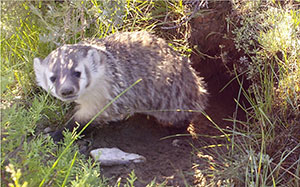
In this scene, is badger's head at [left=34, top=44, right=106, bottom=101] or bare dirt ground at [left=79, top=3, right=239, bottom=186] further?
bare dirt ground at [left=79, top=3, right=239, bottom=186]

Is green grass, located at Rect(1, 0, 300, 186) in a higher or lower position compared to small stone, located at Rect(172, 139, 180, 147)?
higher

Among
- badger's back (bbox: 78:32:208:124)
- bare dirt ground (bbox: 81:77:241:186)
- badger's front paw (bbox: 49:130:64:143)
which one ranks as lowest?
bare dirt ground (bbox: 81:77:241:186)

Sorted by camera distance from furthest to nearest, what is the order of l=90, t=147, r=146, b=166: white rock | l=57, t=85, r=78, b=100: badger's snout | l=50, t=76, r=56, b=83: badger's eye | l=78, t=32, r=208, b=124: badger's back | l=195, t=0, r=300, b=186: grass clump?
l=78, t=32, r=208, b=124: badger's back, l=90, t=147, r=146, b=166: white rock, l=50, t=76, r=56, b=83: badger's eye, l=57, t=85, r=78, b=100: badger's snout, l=195, t=0, r=300, b=186: grass clump

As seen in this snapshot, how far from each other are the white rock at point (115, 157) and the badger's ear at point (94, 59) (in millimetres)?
529

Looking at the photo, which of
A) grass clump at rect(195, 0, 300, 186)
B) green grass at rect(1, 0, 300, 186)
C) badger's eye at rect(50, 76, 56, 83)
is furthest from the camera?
badger's eye at rect(50, 76, 56, 83)

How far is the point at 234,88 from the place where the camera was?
3.80m

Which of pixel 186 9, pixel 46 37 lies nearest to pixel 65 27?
pixel 46 37

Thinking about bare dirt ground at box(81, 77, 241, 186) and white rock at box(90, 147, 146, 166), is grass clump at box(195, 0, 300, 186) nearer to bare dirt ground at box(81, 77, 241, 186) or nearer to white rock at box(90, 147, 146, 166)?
bare dirt ground at box(81, 77, 241, 186)

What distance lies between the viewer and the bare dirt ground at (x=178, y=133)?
2418 mm

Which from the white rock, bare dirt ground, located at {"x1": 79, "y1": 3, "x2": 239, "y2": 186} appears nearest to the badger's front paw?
bare dirt ground, located at {"x1": 79, "y1": 3, "x2": 239, "y2": 186}

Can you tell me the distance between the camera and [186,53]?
3311mm

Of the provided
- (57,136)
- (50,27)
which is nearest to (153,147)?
(57,136)

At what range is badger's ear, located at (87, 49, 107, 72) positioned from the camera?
2459 millimetres

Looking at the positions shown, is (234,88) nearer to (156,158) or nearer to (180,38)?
(180,38)
